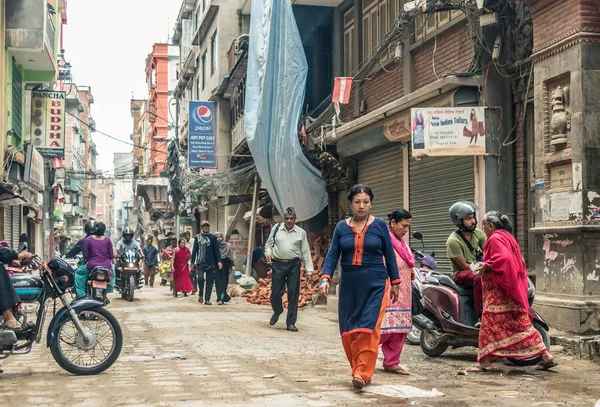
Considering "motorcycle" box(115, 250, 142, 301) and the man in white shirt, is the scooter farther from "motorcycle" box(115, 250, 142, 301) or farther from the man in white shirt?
"motorcycle" box(115, 250, 142, 301)

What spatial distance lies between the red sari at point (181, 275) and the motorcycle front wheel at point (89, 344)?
1356 centimetres

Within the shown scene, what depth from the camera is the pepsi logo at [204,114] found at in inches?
1251

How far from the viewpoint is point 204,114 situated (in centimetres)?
3188

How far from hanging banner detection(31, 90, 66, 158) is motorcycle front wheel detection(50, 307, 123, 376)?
1865 centimetres

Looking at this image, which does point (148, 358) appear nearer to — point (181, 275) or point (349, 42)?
point (349, 42)

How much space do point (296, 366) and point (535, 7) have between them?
18.2 ft

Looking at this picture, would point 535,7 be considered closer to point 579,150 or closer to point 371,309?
point 579,150

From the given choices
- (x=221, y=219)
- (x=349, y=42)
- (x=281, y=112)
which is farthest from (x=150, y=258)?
(x=349, y=42)

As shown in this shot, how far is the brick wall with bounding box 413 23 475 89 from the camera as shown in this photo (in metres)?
13.3

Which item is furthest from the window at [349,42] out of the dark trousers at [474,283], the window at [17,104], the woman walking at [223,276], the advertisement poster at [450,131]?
the dark trousers at [474,283]

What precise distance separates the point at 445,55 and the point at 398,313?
7344 millimetres

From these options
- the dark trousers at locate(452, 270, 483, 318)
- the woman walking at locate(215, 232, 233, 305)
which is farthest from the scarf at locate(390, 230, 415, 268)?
the woman walking at locate(215, 232, 233, 305)

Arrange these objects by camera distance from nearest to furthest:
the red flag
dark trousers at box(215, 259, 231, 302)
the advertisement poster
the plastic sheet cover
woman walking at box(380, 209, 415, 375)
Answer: woman walking at box(380, 209, 415, 375)
the advertisement poster
the red flag
dark trousers at box(215, 259, 231, 302)
the plastic sheet cover

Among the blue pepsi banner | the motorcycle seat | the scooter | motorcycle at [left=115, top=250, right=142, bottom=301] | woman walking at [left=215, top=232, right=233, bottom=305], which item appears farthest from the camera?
the blue pepsi banner
